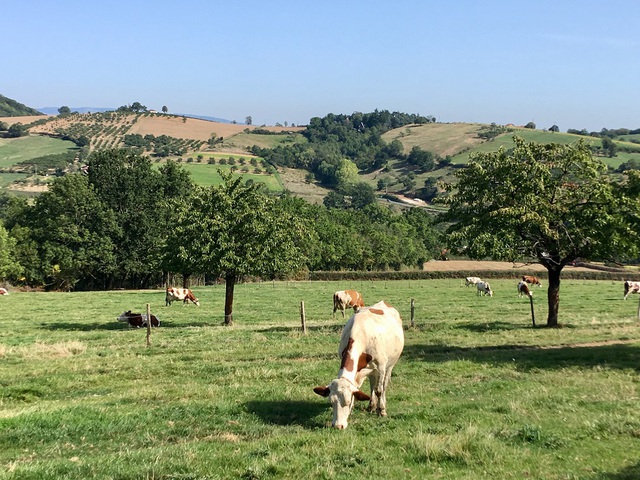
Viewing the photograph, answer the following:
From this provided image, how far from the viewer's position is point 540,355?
2214 cm

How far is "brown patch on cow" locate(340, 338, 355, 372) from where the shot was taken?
12.8 meters

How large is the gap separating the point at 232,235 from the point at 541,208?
1697 centimetres

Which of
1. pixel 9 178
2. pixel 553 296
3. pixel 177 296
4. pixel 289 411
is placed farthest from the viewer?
pixel 9 178

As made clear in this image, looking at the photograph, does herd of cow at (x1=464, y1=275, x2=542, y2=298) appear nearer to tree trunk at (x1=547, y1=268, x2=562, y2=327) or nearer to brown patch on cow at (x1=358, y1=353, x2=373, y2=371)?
tree trunk at (x1=547, y1=268, x2=562, y2=327)

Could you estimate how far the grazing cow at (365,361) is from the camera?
39.8 feet

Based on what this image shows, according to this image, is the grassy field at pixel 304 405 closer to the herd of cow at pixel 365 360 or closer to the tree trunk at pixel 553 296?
the herd of cow at pixel 365 360

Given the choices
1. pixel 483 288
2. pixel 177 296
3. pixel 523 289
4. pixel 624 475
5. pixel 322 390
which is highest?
pixel 322 390

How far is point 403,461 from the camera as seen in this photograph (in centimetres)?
983

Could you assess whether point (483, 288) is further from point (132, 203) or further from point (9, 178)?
point (9, 178)

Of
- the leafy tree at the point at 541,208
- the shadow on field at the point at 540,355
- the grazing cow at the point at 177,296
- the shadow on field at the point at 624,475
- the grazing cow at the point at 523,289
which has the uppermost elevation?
the leafy tree at the point at 541,208

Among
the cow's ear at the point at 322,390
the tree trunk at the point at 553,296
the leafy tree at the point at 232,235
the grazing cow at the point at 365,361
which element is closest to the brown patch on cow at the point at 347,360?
the grazing cow at the point at 365,361

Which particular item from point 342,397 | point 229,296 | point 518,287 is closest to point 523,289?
point 518,287

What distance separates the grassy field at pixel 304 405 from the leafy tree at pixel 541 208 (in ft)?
13.5

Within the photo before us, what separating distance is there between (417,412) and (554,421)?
300cm
